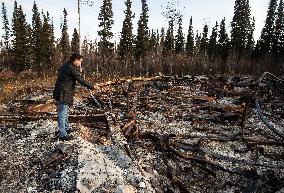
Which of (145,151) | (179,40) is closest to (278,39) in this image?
(179,40)

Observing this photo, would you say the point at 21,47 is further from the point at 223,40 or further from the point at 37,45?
the point at 223,40

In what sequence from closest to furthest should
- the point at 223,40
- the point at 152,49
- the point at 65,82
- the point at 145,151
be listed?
the point at 65,82 < the point at 145,151 < the point at 152,49 < the point at 223,40

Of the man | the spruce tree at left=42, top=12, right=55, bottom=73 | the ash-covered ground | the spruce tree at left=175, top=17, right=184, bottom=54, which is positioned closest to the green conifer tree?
the spruce tree at left=175, top=17, right=184, bottom=54

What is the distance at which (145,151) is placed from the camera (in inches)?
311

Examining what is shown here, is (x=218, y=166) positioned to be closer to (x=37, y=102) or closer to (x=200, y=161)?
(x=200, y=161)

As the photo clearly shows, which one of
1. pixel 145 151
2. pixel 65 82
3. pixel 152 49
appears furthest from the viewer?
pixel 152 49

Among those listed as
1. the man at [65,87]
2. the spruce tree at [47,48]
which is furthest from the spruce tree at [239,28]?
the man at [65,87]

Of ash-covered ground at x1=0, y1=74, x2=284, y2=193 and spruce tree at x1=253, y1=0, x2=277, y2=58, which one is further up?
spruce tree at x1=253, y1=0, x2=277, y2=58

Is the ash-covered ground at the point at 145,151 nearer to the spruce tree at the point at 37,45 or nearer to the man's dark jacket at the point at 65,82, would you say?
the man's dark jacket at the point at 65,82

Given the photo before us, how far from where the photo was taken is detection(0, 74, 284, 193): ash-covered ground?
550 cm

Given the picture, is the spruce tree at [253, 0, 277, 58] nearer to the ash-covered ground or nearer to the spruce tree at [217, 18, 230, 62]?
the spruce tree at [217, 18, 230, 62]

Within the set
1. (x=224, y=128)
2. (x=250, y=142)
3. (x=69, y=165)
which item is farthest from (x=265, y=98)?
(x=69, y=165)

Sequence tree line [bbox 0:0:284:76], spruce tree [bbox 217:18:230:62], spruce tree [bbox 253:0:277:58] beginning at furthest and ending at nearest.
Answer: spruce tree [bbox 217:18:230:62], spruce tree [bbox 253:0:277:58], tree line [bbox 0:0:284:76]

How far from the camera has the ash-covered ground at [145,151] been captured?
5.50m
